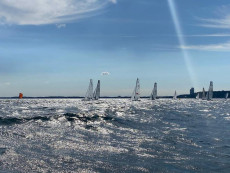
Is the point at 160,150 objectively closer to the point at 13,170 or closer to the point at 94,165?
the point at 94,165

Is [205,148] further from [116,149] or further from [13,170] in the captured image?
[13,170]

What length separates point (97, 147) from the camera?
60.8 ft

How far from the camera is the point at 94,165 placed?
1398 centimetres

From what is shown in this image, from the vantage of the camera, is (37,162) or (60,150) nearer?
(37,162)

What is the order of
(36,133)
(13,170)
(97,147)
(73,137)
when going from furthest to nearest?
(36,133) < (73,137) < (97,147) < (13,170)

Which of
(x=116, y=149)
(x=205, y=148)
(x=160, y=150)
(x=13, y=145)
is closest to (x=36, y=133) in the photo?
(x=13, y=145)

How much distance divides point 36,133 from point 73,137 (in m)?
3.73

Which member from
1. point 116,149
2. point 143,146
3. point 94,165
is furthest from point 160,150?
point 94,165

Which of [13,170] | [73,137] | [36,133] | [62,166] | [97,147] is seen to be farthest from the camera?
[36,133]

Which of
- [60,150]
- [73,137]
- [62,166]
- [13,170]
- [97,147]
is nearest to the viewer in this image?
[13,170]

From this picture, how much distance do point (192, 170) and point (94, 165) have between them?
4599 millimetres

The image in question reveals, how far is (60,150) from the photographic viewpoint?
1730cm

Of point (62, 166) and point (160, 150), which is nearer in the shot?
point (62, 166)

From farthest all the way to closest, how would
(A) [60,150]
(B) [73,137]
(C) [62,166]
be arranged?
(B) [73,137], (A) [60,150], (C) [62,166]
